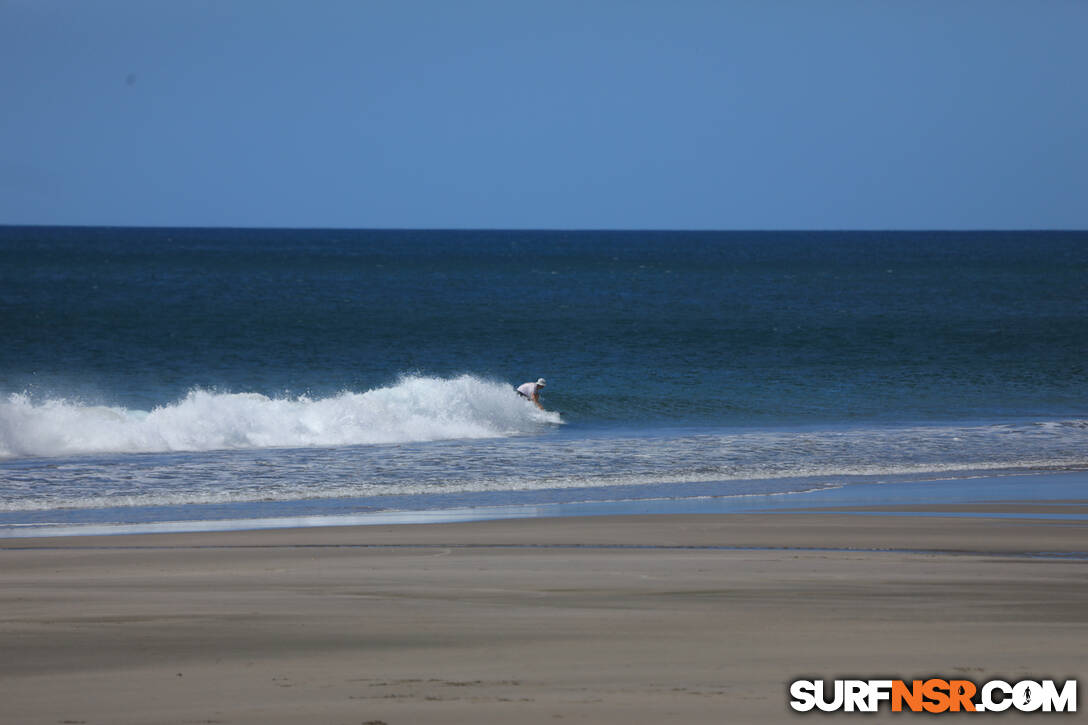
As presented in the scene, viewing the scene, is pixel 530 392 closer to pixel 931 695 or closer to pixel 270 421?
pixel 270 421

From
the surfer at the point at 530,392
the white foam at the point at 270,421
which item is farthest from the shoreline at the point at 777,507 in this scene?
the surfer at the point at 530,392

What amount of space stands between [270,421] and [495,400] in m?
5.81

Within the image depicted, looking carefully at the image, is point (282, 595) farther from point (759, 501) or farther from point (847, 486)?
point (847, 486)

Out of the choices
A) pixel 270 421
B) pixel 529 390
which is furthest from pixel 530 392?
pixel 270 421

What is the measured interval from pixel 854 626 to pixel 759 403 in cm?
2134

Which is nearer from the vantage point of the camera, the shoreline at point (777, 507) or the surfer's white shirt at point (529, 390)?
the shoreline at point (777, 507)

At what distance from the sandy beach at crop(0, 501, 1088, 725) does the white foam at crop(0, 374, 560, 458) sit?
845 centimetres

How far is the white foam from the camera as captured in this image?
20422mm

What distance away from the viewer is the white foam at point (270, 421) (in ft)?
67.0

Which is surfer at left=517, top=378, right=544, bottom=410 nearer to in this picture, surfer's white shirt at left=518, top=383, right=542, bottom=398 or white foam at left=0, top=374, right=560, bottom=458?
surfer's white shirt at left=518, top=383, right=542, bottom=398

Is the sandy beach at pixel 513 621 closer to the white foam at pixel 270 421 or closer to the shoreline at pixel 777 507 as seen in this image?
the shoreline at pixel 777 507

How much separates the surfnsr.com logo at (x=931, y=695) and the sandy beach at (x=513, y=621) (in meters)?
0.13

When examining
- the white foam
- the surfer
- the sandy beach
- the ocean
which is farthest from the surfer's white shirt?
the sandy beach

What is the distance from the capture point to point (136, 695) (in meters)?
6.87
